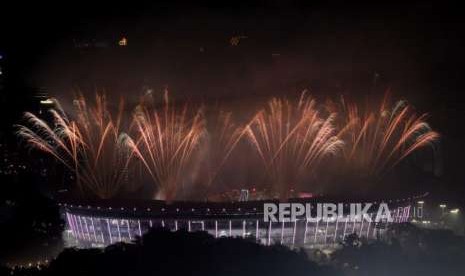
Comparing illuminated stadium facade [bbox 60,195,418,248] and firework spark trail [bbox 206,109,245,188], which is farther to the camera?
firework spark trail [bbox 206,109,245,188]

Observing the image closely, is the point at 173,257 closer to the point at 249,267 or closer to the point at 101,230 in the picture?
the point at 249,267

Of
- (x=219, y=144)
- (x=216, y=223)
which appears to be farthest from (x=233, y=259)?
(x=219, y=144)

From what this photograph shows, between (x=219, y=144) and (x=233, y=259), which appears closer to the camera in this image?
(x=233, y=259)

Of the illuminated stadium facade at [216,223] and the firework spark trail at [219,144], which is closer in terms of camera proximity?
the illuminated stadium facade at [216,223]

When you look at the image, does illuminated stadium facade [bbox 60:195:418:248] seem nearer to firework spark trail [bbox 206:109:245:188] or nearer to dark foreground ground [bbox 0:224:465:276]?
dark foreground ground [bbox 0:224:465:276]

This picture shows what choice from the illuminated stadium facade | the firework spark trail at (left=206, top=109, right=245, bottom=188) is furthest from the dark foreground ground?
the firework spark trail at (left=206, top=109, right=245, bottom=188)

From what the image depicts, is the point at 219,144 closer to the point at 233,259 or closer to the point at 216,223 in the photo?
the point at 216,223

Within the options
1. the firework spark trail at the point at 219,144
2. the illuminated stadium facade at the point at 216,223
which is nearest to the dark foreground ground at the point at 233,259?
the illuminated stadium facade at the point at 216,223

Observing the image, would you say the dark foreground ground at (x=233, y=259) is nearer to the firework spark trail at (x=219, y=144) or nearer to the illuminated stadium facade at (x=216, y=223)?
the illuminated stadium facade at (x=216, y=223)
